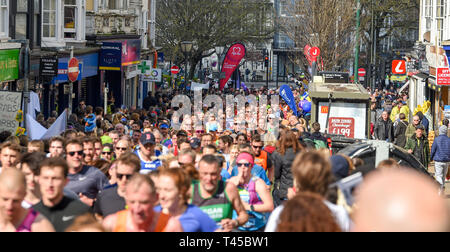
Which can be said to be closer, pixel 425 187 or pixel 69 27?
pixel 425 187

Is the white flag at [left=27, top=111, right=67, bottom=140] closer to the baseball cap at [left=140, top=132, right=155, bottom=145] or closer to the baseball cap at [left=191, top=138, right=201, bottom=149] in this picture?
the baseball cap at [left=191, top=138, right=201, bottom=149]

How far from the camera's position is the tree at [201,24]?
2152 inches

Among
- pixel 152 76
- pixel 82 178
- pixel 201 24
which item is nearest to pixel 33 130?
pixel 82 178

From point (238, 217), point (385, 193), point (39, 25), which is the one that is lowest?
point (238, 217)

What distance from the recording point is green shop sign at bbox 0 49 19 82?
21562 millimetres

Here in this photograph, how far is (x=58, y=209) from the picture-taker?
7.12 metres

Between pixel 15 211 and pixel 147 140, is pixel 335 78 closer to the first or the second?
pixel 147 140

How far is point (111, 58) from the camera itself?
34.3 metres

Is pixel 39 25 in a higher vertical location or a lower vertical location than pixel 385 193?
higher

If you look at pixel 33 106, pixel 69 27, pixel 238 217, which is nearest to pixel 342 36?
pixel 69 27

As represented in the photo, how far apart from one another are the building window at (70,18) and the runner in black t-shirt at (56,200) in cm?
2321

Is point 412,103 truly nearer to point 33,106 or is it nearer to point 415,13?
point 415,13

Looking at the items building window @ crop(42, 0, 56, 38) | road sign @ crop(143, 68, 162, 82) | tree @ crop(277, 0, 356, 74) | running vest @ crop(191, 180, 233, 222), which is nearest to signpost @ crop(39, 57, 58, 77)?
building window @ crop(42, 0, 56, 38)
